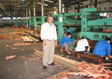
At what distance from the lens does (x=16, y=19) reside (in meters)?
38.0

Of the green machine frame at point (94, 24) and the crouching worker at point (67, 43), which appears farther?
the crouching worker at point (67, 43)

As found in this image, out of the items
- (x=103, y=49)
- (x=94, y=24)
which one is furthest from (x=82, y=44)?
(x=94, y=24)

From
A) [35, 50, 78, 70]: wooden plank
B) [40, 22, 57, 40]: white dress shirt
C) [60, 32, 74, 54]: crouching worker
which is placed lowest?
[35, 50, 78, 70]: wooden plank

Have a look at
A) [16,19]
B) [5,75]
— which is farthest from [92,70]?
[16,19]

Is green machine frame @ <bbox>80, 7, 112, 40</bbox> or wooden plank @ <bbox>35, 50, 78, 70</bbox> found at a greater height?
green machine frame @ <bbox>80, 7, 112, 40</bbox>

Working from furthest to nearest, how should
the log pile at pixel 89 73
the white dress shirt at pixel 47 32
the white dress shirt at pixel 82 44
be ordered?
the white dress shirt at pixel 82 44, the white dress shirt at pixel 47 32, the log pile at pixel 89 73

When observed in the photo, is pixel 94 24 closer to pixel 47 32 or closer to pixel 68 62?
pixel 68 62

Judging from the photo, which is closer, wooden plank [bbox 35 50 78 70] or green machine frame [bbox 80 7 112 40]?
wooden plank [bbox 35 50 78 70]

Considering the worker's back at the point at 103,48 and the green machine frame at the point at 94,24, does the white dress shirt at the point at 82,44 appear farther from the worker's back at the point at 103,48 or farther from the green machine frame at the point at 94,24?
the green machine frame at the point at 94,24

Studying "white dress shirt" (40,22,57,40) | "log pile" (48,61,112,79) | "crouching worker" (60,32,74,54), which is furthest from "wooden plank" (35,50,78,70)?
"crouching worker" (60,32,74,54)

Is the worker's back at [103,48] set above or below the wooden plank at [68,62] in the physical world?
above

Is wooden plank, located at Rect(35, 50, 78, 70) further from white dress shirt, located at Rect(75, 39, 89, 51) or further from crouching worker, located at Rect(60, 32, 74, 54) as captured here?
crouching worker, located at Rect(60, 32, 74, 54)

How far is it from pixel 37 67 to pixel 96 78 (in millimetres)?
2391

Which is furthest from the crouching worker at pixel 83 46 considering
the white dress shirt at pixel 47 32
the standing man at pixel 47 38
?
the white dress shirt at pixel 47 32
